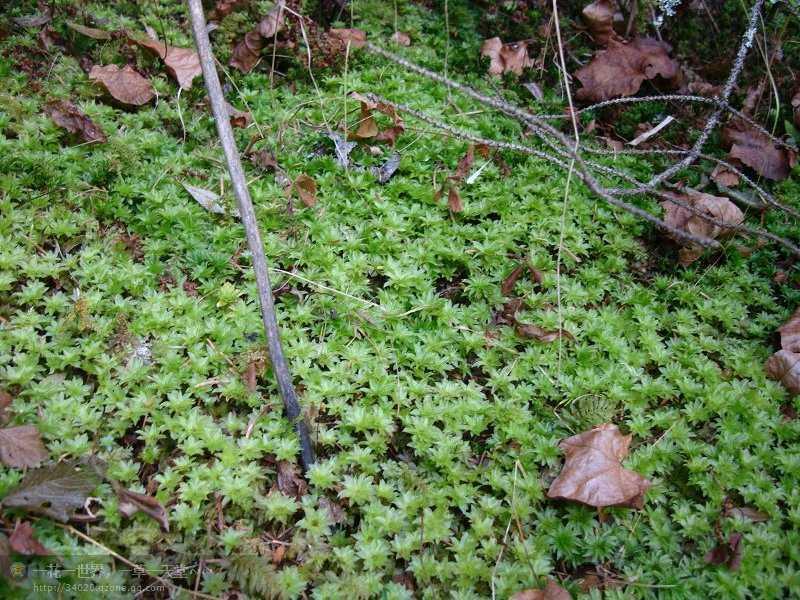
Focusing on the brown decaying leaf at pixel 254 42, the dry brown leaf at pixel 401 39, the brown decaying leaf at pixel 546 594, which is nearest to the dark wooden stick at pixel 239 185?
the brown decaying leaf at pixel 546 594

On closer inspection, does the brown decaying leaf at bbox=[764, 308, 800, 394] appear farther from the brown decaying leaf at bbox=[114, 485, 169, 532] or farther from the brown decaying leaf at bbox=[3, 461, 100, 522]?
the brown decaying leaf at bbox=[3, 461, 100, 522]

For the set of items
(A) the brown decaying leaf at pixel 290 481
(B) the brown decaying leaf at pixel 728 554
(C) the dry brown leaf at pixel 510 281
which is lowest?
(A) the brown decaying leaf at pixel 290 481

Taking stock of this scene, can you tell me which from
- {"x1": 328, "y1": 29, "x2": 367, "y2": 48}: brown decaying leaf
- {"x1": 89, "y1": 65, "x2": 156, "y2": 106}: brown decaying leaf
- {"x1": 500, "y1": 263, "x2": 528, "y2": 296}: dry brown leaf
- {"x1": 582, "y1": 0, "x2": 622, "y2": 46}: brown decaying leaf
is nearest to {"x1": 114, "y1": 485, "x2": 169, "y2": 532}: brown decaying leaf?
{"x1": 500, "y1": 263, "x2": 528, "y2": 296}: dry brown leaf

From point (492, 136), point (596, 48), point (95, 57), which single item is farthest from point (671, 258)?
point (95, 57)

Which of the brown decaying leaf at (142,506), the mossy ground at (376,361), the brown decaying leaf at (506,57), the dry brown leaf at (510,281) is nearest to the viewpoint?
the brown decaying leaf at (142,506)

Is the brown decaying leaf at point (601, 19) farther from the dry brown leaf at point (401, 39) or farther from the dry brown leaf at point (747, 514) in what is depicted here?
the dry brown leaf at point (747, 514)

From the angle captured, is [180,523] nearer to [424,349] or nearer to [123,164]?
[424,349]

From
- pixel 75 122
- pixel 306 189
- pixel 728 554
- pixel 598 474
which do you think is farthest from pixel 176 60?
pixel 728 554
